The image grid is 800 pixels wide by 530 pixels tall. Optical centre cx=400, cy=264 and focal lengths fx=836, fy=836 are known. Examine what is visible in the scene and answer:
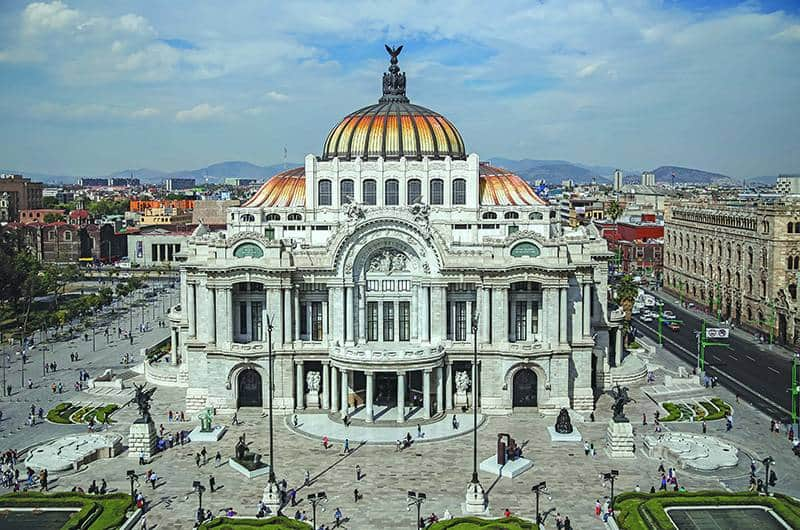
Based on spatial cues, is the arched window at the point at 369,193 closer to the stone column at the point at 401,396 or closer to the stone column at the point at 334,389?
the stone column at the point at 334,389

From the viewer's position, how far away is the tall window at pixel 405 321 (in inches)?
3078

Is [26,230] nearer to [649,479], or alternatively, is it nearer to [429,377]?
[429,377]

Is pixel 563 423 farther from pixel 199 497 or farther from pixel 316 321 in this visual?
pixel 199 497

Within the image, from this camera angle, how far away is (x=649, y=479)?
60906mm

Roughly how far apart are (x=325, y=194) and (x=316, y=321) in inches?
678

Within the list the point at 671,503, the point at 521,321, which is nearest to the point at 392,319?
the point at 521,321

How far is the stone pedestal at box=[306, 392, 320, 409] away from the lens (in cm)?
7788

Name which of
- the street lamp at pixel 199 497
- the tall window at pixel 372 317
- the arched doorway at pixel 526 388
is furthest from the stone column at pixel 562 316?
the street lamp at pixel 199 497

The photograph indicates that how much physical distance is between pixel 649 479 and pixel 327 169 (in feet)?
153

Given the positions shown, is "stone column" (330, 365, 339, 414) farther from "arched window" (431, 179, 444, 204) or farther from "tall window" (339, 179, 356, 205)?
"arched window" (431, 179, 444, 204)

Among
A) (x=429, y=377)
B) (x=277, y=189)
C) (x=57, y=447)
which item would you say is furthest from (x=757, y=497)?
(x=277, y=189)

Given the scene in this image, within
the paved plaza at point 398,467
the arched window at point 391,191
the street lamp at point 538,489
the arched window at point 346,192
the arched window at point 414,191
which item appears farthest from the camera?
the arched window at point 346,192

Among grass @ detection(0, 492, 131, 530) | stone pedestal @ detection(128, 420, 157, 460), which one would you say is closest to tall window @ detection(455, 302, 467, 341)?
stone pedestal @ detection(128, 420, 157, 460)

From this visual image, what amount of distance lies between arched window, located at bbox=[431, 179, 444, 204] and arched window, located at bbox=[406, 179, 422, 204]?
1424mm
